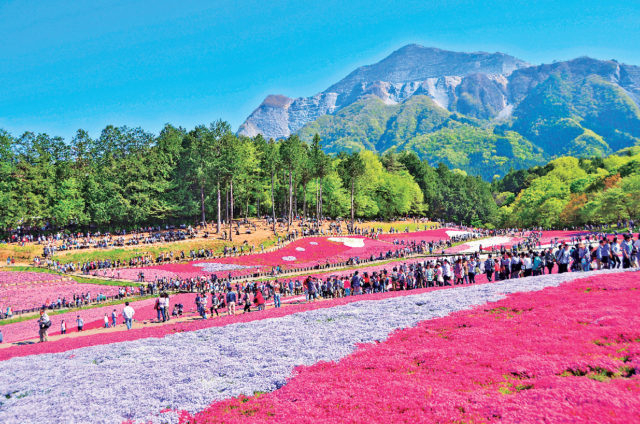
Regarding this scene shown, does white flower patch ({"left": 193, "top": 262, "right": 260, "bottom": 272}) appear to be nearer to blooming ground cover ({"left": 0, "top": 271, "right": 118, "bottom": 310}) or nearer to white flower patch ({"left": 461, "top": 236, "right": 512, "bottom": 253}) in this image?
blooming ground cover ({"left": 0, "top": 271, "right": 118, "bottom": 310})

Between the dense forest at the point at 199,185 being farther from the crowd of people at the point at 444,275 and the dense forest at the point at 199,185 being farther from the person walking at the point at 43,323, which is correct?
the person walking at the point at 43,323

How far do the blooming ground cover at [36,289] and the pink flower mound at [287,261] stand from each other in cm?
569

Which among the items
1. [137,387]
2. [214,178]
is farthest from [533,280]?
[214,178]

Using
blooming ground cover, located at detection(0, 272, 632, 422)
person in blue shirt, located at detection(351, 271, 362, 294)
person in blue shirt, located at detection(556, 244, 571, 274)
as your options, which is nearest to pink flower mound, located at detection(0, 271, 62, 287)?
blooming ground cover, located at detection(0, 272, 632, 422)

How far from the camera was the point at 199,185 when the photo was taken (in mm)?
80000

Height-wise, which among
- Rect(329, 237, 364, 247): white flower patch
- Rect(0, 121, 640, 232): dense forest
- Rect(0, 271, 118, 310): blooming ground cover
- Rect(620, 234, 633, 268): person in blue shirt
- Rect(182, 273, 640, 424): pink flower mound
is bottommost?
Rect(0, 271, 118, 310): blooming ground cover

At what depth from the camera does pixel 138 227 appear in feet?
263

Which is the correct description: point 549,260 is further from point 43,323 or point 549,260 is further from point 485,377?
point 43,323

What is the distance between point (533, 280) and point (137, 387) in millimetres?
21772

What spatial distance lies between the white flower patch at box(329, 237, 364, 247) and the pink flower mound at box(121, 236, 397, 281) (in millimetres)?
861

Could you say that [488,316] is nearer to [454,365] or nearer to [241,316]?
[454,365]

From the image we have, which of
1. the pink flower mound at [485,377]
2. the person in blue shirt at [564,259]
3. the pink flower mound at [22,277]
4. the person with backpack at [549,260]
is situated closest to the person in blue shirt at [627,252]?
the person in blue shirt at [564,259]

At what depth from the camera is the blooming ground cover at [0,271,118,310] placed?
39.5m

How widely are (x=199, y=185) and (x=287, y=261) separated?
109ft
